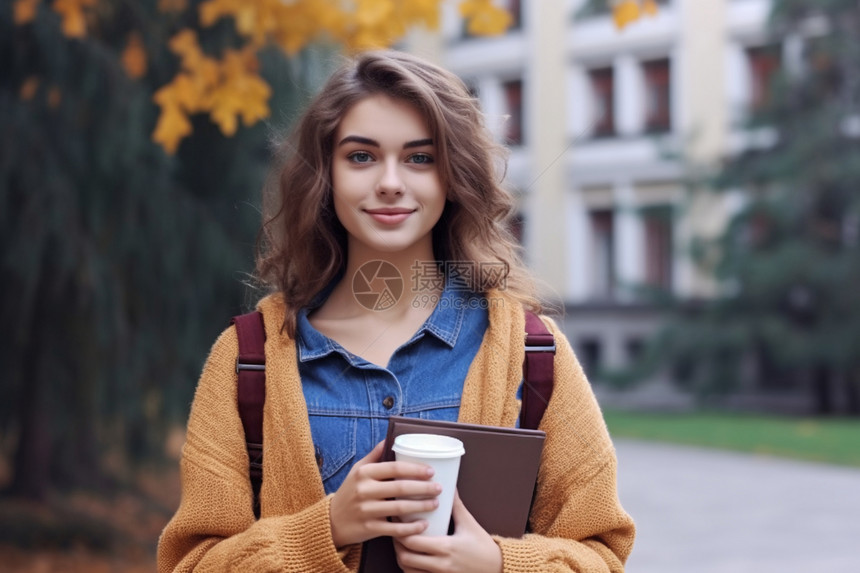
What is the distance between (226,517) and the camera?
165 cm

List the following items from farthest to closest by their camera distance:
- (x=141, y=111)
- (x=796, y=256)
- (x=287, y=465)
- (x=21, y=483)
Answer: (x=796, y=256) → (x=21, y=483) → (x=141, y=111) → (x=287, y=465)

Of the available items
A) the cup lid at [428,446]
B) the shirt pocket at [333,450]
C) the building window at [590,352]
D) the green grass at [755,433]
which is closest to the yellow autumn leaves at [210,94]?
the shirt pocket at [333,450]

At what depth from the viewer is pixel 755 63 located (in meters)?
17.3

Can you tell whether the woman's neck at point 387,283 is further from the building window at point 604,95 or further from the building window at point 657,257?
the building window at point 604,95

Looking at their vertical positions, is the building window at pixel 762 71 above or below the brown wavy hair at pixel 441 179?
above

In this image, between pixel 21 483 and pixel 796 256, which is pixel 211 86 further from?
pixel 796 256

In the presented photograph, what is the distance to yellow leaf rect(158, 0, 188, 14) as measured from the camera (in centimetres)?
505

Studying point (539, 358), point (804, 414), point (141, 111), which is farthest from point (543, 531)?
point (804, 414)

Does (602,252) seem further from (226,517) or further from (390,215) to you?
(226,517)

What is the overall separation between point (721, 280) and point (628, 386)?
7.84 feet

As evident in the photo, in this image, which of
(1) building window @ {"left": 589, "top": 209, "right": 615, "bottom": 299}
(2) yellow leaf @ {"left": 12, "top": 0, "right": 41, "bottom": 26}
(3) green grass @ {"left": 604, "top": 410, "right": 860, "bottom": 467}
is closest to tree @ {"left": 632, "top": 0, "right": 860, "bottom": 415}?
(3) green grass @ {"left": 604, "top": 410, "right": 860, "bottom": 467}

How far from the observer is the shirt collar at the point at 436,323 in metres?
1.75

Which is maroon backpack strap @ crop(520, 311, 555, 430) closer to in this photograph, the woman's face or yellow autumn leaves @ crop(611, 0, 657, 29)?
the woman's face

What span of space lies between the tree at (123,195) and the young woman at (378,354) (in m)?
2.18
